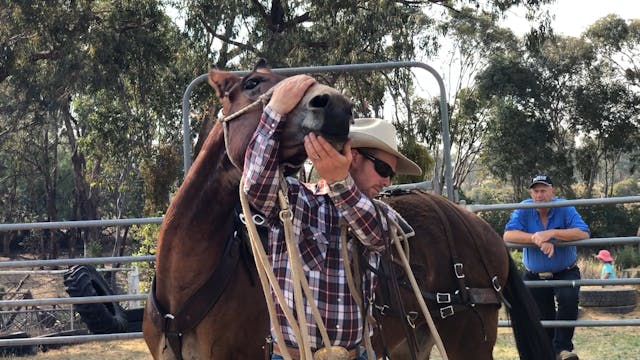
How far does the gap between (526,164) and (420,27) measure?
812 cm

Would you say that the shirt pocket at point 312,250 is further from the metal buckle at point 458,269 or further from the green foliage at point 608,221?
the green foliage at point 608,221

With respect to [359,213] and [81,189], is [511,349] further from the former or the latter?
[81,189]

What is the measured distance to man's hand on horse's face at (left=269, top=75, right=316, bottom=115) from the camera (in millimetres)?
1900

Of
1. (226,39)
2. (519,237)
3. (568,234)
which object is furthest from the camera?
(226,39)

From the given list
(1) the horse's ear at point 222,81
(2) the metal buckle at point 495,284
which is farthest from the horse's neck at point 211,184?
(2) the metal buckle at point 495,284

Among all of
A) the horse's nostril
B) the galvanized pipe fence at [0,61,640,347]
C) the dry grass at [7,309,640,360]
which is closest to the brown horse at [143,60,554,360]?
the horse's nostril

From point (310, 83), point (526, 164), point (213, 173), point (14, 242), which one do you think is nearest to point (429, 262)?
point (213, 173)

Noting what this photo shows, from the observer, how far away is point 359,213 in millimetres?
1988

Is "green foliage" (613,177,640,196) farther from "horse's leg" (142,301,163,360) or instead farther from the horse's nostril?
the horse's nostril

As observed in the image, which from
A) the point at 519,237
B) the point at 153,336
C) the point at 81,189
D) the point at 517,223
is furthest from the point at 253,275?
the point at 81,189

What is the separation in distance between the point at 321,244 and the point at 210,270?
77 cm

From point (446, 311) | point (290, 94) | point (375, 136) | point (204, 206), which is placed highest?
point (290, 94)

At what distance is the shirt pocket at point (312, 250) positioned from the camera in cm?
213

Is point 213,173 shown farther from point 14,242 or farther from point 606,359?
point 14,242
